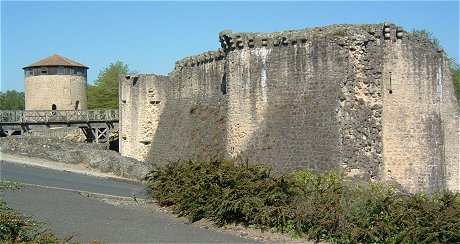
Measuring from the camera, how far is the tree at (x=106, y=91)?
229 ft

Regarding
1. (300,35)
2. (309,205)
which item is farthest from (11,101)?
(309,205)

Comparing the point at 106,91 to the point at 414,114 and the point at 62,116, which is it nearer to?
the point at 62,116

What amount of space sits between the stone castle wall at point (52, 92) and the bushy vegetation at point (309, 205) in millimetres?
46947

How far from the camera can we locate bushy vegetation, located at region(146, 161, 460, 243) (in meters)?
10.9

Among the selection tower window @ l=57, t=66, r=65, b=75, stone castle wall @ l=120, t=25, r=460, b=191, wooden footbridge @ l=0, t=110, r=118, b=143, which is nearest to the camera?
stone castle wall @ l=120, t=25, r=460, b=191

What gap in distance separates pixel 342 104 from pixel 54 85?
47.2 m

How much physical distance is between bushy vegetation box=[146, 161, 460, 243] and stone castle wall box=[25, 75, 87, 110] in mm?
46947

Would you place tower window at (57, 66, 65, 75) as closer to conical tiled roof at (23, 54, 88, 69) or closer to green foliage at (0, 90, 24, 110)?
conical tiled roof at (23, 54, 88, 69)

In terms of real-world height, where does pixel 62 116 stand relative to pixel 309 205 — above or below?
above

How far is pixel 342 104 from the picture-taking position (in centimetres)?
1816

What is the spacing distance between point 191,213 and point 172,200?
1286mm

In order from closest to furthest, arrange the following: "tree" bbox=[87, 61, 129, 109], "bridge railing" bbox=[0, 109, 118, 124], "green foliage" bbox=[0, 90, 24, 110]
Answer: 1. "bridge railing" bbox=[0, 109, 118, 124]
2. "tree" bbox=[87, 61, 129, 109]
3. "green foliage" bbox=[0, 90, 24, 110]

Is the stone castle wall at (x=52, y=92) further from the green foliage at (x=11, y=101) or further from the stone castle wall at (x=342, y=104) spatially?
the green foliage at (x=11, y=101)

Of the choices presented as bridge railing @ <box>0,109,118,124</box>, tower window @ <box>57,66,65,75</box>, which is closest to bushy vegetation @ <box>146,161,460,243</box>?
bridge railing @ <box>0,109,118,124</box>
